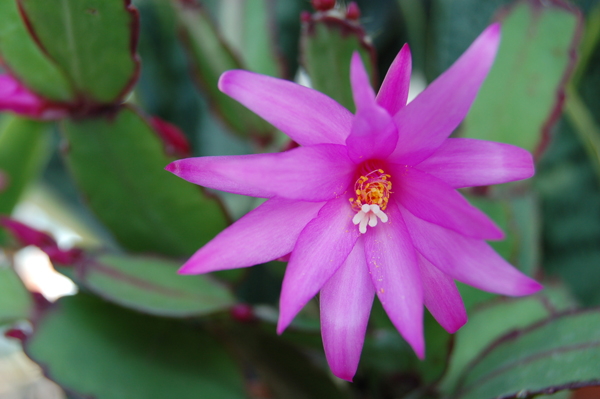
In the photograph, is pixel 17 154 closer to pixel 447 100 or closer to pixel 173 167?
pixel 173 167

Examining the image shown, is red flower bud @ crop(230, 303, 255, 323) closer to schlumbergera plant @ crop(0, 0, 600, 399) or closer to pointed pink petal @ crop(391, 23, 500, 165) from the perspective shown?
schlumbergera plant @ crop(0, 0, 600, 399)

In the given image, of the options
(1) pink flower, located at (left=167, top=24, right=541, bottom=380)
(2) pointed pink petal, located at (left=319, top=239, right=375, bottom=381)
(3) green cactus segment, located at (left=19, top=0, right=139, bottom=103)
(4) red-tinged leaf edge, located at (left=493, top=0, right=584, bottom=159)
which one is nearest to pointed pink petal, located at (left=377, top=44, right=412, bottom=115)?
(1) pink flower, located at (left=167, top=24, right=541, bottom=380)

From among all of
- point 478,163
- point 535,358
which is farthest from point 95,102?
point 535,358

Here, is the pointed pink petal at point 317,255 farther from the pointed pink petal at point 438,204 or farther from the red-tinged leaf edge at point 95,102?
the red-tinged leaf edge at point 95,102

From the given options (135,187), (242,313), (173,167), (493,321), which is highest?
(173,167)

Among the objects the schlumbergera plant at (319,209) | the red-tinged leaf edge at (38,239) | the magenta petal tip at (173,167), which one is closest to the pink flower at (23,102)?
the schlumbergera plant at (319,209)

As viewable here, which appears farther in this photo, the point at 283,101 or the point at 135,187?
the point at 135,187
